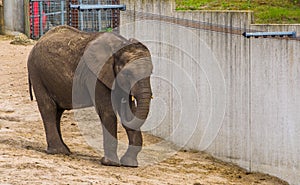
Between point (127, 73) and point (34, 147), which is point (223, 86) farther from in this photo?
point (34, 147)

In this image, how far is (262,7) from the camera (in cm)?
1875

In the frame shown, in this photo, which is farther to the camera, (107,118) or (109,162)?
(107,118)

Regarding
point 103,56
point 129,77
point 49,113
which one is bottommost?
point 49,113

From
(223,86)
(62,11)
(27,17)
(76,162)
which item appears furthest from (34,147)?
(27,17)

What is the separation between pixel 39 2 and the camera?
22875 millimetres

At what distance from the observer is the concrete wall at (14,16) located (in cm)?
2359

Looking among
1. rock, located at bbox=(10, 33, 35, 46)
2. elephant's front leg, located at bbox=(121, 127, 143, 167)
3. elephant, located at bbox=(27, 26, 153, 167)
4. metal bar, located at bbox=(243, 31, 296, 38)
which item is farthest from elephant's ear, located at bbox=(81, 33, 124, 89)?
rock, located at bbox=(10, 33, 35, 46)

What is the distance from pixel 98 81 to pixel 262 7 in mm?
8131

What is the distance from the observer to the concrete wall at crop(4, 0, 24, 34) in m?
23.6

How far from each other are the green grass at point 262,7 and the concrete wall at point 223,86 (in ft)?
14.1

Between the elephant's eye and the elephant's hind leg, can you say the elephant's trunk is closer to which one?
the elephant's eye

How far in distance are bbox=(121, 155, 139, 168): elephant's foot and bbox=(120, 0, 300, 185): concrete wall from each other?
157cm

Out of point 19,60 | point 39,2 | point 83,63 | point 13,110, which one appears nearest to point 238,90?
point 83,63

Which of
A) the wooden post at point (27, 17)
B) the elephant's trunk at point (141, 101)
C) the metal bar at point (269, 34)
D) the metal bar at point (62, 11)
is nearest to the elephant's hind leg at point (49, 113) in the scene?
the elephant's trunk at point (141, 101)
